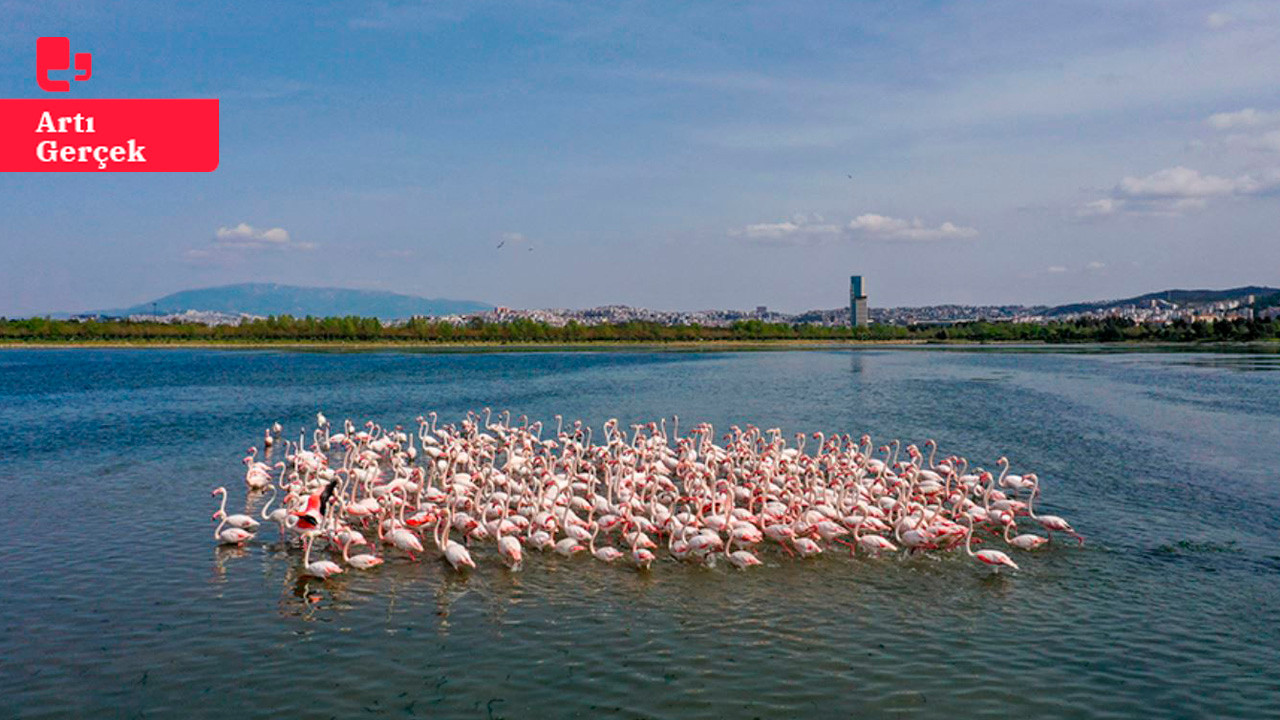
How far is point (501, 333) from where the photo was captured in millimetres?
167125

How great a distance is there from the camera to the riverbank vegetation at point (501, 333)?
15250 cm

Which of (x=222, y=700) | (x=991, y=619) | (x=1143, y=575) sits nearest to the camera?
(x=222, y=700)

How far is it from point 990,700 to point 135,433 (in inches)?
1345

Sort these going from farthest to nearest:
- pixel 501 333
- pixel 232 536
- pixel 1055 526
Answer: pixel 501 333, pixel 1055 526, pixel 232 536

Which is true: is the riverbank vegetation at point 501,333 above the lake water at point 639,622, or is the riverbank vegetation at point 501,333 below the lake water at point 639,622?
above

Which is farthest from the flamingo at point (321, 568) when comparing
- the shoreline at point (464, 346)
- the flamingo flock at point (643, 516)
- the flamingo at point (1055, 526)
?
the shoreline at point (464, 346)

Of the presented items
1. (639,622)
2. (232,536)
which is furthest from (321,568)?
(639,622)

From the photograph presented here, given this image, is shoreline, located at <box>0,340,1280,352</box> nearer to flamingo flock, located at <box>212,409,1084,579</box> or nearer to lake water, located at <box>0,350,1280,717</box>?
flamingo flock, located at <box>212,409,1084,579</box>

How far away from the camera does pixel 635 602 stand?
45.8 feet

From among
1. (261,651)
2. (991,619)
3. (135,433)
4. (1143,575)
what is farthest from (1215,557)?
(135,433)

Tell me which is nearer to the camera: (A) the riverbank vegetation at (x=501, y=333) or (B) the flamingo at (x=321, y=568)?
(B) the flamingo at (x=321, y=568)

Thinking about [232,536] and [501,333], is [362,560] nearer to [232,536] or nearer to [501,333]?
[232,536]

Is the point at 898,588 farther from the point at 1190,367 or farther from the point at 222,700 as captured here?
the point at 1190,367

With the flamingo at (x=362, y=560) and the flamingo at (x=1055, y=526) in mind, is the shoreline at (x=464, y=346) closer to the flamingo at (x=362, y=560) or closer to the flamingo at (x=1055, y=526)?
the flamingo at (x=362, y=560)
